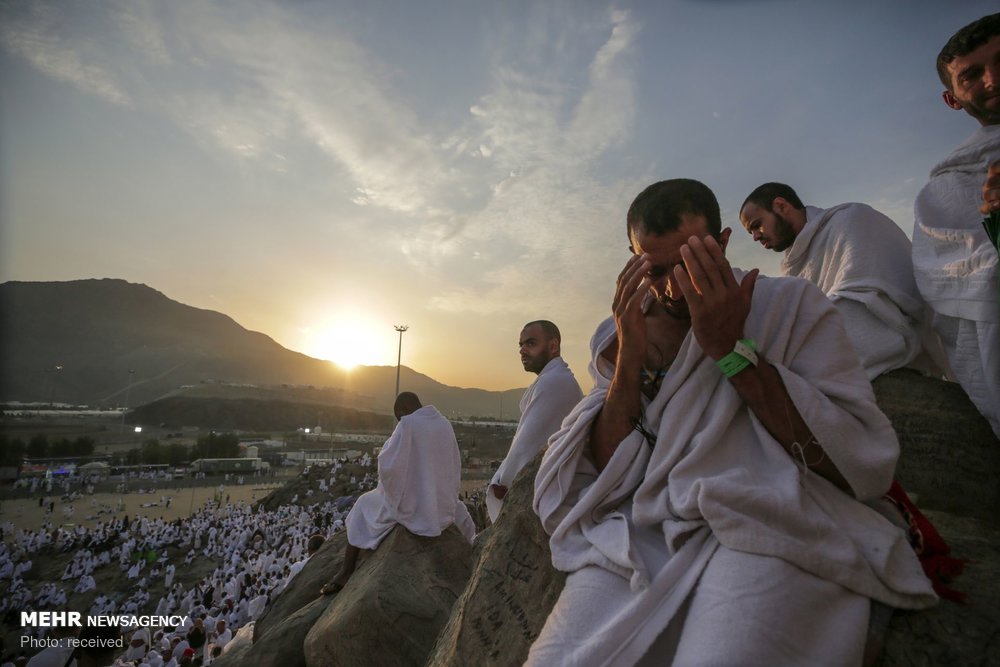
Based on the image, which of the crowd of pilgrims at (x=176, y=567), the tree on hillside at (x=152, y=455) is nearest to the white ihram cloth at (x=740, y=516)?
the crowd of pilgrims at (x=176, y=567)

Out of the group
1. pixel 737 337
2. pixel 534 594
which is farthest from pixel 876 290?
pixel 534 594

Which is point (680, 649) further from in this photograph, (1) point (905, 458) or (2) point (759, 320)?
(1) point (905, 458)

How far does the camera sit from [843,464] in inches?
53.2

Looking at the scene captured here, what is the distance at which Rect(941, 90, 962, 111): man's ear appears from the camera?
2.44m

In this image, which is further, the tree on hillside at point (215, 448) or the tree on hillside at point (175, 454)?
the tree on hillside at point (215, 448)

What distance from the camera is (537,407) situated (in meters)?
4.46

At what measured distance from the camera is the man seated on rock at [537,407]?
435cm

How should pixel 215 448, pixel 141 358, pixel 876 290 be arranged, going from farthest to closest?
pixel 141 358
pixel 215 448
pixel 876 290

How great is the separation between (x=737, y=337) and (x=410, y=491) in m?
4.80

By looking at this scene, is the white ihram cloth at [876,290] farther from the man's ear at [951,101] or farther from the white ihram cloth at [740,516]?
the white ihram cloth at [740,516]

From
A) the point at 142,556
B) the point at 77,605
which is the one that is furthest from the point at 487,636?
the point at 142,556

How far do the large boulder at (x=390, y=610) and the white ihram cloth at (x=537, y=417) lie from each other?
1.07 metres

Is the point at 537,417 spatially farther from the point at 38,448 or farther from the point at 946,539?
the point at 38,448

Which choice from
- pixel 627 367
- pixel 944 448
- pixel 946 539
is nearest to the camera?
pixel 627 367
